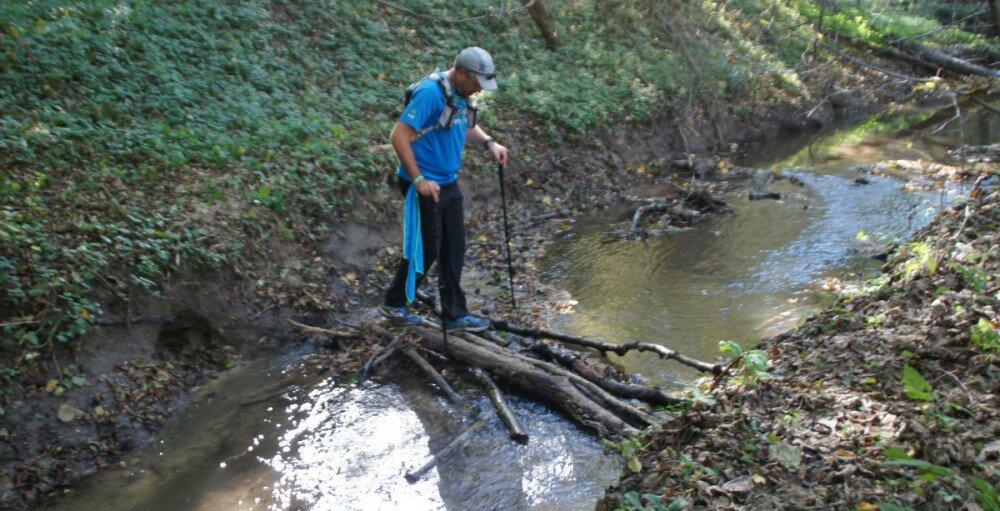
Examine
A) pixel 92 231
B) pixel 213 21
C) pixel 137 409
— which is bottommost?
pixel 137 409

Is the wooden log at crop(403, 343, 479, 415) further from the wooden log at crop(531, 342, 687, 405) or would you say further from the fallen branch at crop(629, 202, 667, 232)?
the fallen branch at crop(629, 202, 667, 232)

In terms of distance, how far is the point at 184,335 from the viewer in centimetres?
654

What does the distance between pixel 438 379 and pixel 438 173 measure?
5.86 feet

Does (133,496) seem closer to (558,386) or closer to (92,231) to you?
(92,231)

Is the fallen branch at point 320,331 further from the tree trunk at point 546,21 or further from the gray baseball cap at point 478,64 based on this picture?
the tree trunk at point 546,21

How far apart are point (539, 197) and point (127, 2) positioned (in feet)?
22.6

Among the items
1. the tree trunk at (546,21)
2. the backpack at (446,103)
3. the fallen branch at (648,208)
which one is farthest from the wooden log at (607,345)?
the tree trunk at (546,21)

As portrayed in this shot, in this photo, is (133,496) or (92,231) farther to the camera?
(92,231)

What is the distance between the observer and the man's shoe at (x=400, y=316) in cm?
662

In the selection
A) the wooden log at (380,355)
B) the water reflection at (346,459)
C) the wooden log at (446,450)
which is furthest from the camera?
the wooden log at (380,355)

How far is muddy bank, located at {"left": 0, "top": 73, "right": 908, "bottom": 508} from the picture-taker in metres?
5.01

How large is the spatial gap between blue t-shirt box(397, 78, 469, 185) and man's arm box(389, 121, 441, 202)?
60 mm

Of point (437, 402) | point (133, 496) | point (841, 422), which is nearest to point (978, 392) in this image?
point (841, 422)

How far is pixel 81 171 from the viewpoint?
6.92m
